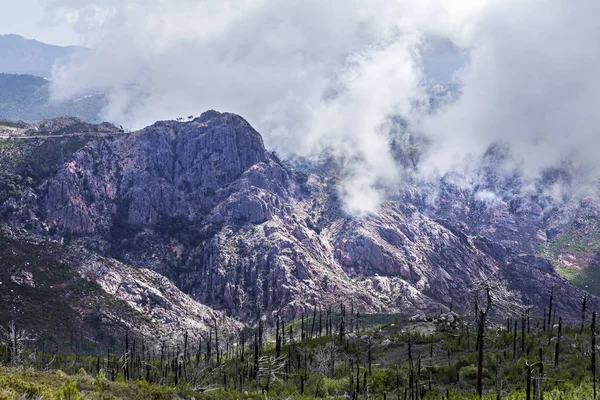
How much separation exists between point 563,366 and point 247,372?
233 ft

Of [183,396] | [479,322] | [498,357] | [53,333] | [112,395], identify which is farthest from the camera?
[53,333]

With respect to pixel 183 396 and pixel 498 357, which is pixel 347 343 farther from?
pixel 183 396

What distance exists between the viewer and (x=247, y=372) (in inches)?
4727

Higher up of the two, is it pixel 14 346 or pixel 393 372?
pixel 14 346

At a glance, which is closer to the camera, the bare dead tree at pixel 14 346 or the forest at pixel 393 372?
the forest at pixel 393 372

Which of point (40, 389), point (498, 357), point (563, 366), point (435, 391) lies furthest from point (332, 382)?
point (40, 389)

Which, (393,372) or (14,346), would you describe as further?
(393,372)

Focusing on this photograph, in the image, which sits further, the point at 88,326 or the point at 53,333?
the point at 88,326

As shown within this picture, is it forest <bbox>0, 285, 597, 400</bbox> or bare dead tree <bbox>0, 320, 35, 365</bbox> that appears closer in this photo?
forest <bbox>0, 285, 597, 400</bbox>

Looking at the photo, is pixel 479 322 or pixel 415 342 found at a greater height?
pixel 479 322

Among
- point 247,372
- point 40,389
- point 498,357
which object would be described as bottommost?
point 247,372

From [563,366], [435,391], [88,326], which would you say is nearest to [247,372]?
[435,391]

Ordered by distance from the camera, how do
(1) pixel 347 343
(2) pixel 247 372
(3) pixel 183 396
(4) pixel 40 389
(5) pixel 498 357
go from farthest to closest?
(1) pixel 347 343 < (2) pixel 247 372 < (5) pixel 498 357 < (3) pixel 183 396 < (4) pixel 40 389

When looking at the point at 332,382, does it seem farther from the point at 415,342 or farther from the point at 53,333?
the point at 53,333
